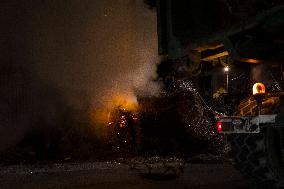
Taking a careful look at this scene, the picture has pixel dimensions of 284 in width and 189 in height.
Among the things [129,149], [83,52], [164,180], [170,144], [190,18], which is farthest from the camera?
[170,144]

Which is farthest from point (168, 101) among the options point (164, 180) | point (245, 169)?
point (245, 169)

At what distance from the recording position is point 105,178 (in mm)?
5605

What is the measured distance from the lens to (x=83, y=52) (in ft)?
30.3

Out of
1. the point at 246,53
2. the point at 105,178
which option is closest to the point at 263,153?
the point at 246,53

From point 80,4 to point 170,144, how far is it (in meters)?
4.80

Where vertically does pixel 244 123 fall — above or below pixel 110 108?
below

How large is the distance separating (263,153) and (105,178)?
2.28 metres

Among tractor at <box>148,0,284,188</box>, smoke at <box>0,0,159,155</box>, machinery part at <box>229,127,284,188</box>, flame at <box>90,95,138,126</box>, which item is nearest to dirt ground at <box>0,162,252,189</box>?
machinery part at <box>229,127,284,188</box>

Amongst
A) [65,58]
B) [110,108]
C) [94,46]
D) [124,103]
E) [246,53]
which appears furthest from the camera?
[124,103]

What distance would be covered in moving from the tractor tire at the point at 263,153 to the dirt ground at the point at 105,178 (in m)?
0.46

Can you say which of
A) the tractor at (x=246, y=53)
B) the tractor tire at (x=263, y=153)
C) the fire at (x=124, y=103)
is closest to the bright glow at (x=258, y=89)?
the tractor at (x=246, y=53)

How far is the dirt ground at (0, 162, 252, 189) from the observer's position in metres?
5.05

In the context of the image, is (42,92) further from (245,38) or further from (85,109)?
(245,38)

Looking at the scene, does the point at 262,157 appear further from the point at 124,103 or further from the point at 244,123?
the point at 124,103
